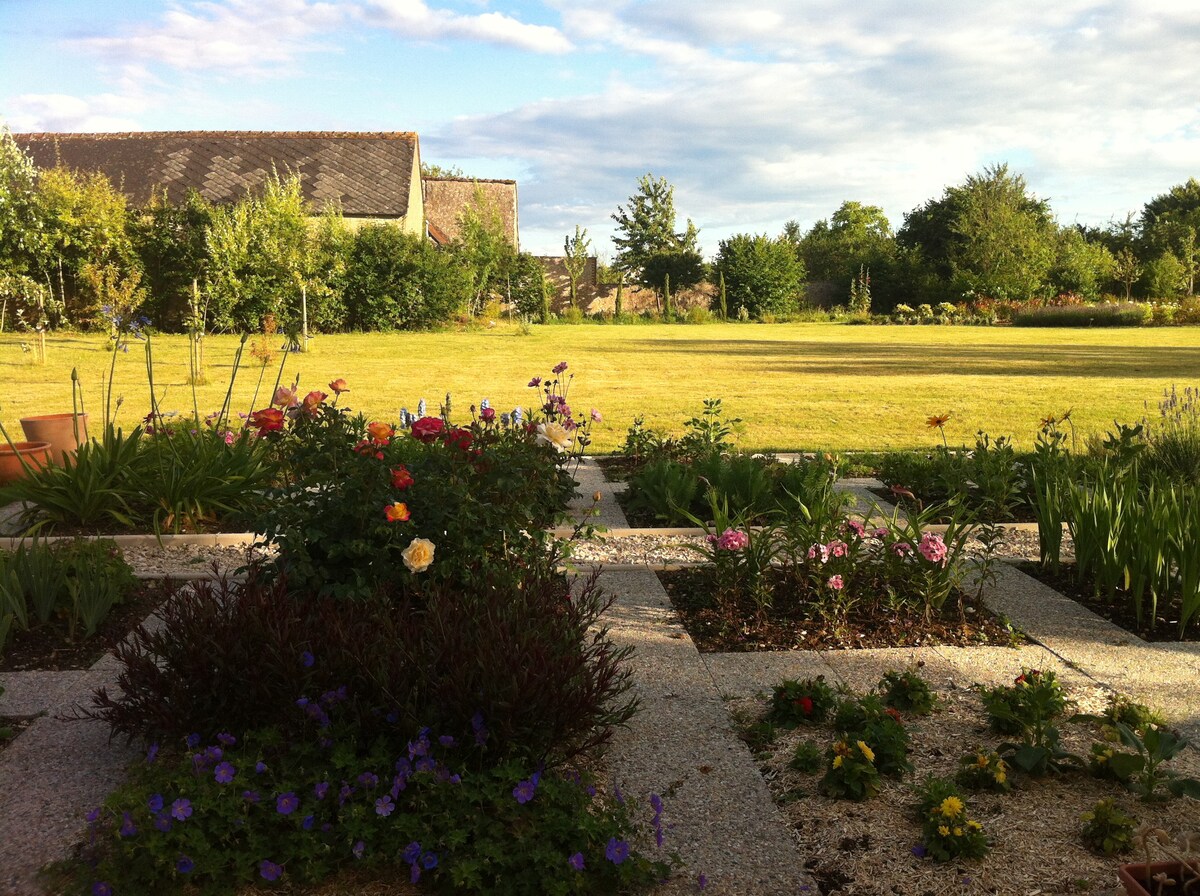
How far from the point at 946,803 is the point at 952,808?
0.02 metres

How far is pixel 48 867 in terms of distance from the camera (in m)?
2.27

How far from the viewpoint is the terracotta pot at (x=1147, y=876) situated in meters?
1.99

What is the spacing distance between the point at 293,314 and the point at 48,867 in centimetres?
2229

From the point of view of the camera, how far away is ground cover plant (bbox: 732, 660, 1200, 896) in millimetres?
2303

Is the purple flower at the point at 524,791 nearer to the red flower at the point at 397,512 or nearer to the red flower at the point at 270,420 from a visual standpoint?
the red flower at the point at 397,512

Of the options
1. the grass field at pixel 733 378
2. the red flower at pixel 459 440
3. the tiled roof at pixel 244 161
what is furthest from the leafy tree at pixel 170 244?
the red flower at pixel 459 440

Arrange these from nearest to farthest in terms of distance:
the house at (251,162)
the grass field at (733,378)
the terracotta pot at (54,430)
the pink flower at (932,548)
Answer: the pink flower at (932,548)
the terracotta pot at (54,430)
the grass field at (733,378)
the house at (251,162)

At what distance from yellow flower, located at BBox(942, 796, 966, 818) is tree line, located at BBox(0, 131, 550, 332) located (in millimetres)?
18180

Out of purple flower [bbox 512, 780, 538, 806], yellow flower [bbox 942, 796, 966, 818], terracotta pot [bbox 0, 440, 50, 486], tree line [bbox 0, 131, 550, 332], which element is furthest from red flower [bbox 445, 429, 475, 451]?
tree line [bbox 0, 131, 550, 332]

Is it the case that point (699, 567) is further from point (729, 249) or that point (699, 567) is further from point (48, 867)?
point (729, 249)

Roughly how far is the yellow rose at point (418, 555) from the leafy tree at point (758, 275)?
34924 mm

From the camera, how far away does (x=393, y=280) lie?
80.4 ft

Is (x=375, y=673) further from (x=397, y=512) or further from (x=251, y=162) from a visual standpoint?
(x=251, y=162)

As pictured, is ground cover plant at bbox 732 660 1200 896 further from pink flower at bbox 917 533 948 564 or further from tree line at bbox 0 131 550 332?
tree line at bbox 0 131 550 332
